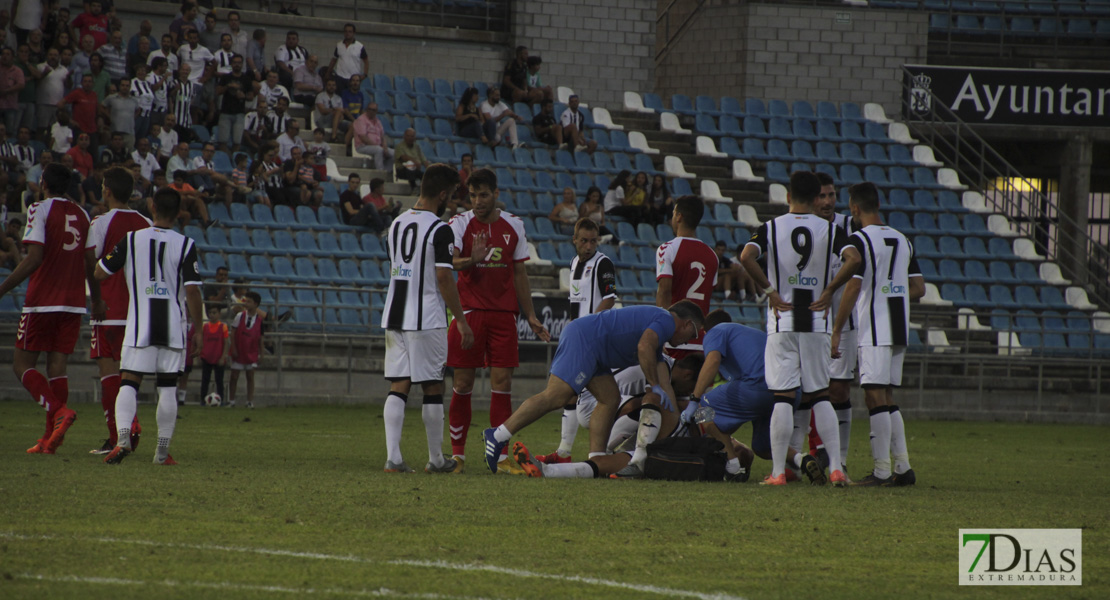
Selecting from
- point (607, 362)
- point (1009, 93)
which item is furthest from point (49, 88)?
point (1009, 93)

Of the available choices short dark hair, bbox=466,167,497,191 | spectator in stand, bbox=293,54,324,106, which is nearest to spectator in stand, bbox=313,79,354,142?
spectator in stand, bbox=293,54,324,106

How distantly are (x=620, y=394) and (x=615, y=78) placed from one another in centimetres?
1935

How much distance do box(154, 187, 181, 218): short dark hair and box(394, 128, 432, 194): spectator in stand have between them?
1294 cm

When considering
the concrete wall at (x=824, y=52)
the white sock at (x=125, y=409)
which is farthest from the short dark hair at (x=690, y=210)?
the concrete wall at (x=824, y=52)

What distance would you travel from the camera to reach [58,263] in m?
10.1

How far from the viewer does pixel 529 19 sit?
1091 inches

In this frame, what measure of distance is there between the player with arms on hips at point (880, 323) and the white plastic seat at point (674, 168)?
1603 cm

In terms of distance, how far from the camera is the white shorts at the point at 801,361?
905 centimetres

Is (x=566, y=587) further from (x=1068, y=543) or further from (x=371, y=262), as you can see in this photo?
(x=371, y=262)

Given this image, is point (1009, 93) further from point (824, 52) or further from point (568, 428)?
point (568, 428)

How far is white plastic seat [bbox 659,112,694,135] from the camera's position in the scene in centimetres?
2714

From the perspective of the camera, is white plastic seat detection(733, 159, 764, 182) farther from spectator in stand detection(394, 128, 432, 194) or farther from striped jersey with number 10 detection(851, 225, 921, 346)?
striped jersey with number 10 detection(851, 225, 921, 346)

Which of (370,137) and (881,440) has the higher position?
(370,137)

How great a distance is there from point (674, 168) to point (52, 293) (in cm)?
1698
